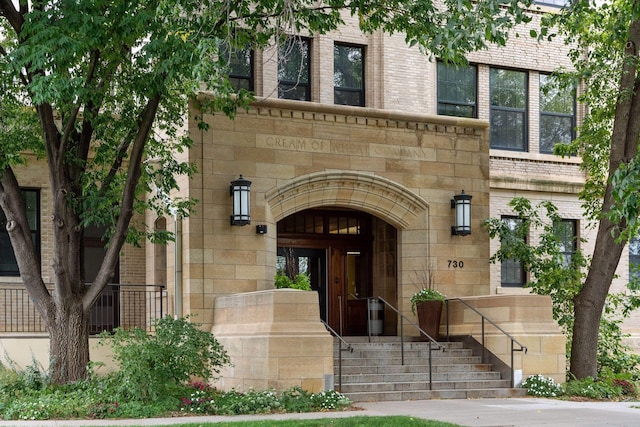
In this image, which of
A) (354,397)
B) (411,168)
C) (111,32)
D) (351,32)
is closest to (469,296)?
(411,168)

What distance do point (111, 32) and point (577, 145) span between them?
35.8 ft

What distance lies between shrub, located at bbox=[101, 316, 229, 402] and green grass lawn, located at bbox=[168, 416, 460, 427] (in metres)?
2.32

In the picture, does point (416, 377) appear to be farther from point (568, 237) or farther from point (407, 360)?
point (568, 237)

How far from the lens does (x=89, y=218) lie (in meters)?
15.7

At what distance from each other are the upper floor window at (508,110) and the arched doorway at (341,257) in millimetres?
4729

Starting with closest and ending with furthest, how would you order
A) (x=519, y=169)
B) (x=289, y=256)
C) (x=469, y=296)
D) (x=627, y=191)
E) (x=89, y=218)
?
1. (x=627, y=191)
2. (x=89, y=218)
3. (x=469, y=296)
4. (x=289, y=256)
5. (x=519, y=169)

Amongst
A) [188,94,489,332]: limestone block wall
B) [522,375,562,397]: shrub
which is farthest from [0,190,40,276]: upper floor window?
[522,375,562,397]: shrub

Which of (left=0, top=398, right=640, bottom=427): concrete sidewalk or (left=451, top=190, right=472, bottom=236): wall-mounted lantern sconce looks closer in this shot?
(left=0, top=398, right=640, bottom=427): concrete sidewalk

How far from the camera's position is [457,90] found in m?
24.7

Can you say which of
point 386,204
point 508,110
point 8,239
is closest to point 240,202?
point 386,204

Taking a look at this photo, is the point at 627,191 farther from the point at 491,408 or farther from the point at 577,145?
the point at 577,145

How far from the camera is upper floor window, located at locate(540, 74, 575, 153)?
25.8 m

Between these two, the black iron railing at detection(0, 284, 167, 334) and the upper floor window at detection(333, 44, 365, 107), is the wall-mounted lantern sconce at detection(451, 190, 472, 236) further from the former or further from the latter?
the black iron railing at detection(0, 284, 167, 334)

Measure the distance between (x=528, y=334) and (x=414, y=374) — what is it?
7.67 feet
